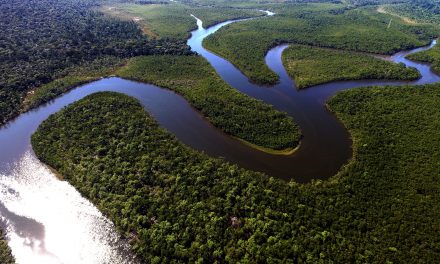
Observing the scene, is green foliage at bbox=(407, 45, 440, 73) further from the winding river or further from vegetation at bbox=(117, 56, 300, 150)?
vegetation at bbox=(117, 56, 300, 150)

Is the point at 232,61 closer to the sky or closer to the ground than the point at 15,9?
closer to the ground

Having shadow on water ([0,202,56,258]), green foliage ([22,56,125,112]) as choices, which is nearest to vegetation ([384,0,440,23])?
green foliage ([22,56,125,112])

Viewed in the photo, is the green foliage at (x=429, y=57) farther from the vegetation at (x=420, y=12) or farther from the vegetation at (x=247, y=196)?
the vegetation at (x=420, y=12)

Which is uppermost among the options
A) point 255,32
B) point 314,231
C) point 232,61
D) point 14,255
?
point 255,32

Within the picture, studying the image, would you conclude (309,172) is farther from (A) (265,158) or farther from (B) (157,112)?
(B) (157,112)

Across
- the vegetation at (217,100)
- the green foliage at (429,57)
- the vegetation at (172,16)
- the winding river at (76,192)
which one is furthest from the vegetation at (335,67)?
the vegetation at (172,16)

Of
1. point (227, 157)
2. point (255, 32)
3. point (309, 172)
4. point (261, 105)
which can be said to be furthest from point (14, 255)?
Answer: point (255, 32)
